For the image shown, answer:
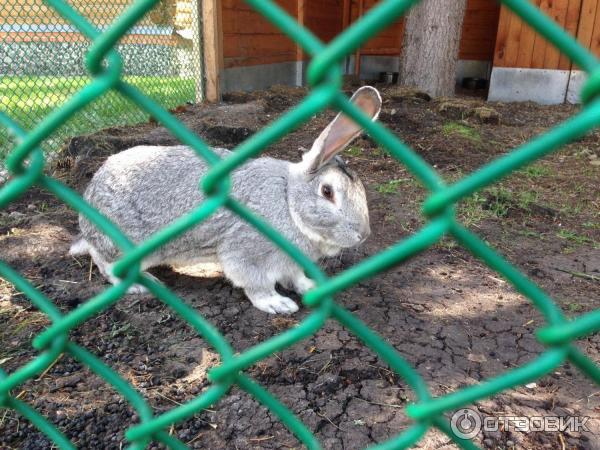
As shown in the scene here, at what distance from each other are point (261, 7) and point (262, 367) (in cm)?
195

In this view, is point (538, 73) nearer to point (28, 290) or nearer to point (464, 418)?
point (464, 418)

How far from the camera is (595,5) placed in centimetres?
806

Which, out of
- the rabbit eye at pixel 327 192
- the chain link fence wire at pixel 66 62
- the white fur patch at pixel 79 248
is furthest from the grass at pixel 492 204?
the chain link fence wire at pixel 66 62

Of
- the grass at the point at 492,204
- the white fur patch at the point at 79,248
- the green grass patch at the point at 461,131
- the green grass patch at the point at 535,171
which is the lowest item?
the white fur patch at the point at 79,248

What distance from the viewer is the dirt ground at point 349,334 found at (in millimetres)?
2051

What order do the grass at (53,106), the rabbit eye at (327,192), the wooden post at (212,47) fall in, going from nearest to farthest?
the rabbit eye at (327,192)
the grass at (53,106)
the wooden post at (212,47)

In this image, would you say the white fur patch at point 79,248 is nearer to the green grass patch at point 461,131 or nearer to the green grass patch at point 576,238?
the green grass patch at point 576,238

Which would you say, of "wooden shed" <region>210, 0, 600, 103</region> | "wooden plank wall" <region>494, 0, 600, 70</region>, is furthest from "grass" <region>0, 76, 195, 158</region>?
"wooden plank wall" <region>494, 0, 600, 70</region>

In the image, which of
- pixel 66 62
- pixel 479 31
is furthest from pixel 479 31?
pixel 66 62

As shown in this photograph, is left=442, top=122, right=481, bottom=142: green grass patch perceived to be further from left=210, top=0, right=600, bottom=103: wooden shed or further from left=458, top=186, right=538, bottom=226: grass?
left=210, top=0, right=600, bottom=103: wooden shed

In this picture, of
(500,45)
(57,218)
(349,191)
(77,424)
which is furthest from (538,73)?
(77,424)

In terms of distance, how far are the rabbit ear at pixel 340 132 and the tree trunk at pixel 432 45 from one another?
19.7ft

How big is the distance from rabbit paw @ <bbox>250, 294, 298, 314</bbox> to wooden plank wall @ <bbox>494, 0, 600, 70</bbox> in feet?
22.9

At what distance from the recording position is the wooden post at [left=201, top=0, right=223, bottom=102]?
22.1 feet
